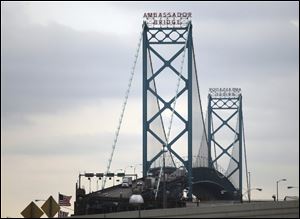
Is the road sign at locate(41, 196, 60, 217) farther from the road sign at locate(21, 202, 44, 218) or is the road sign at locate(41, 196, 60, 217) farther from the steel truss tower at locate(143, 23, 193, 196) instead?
the steel truss tower at locate(143, 23, 193, 196)

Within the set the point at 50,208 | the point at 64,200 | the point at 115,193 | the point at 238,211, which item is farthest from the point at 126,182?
the point at 50,208

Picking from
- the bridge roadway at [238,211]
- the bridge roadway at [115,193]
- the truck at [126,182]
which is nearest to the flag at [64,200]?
the bridge roadway at [115,193]

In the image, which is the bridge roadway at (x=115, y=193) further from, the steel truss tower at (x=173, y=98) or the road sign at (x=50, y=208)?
the road sign at (x=50, y=208)

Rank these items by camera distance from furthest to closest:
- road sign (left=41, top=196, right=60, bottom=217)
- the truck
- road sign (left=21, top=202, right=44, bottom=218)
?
the truck → road sign (left=41, top=196, right=60, bottom=217) → road sign (left=21, top=202, right=44, bottom=218)

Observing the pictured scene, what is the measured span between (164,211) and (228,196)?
105568 mm

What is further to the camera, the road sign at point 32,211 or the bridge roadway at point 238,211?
the bridge roadway at point 238,211

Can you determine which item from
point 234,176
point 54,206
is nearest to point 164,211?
point 54,206

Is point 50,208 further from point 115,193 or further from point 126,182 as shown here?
point 126,182

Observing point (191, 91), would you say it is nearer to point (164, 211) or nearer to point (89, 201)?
point (89, 201)

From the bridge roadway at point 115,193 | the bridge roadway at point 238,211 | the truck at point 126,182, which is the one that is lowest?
the bridge roadway at point 238,211

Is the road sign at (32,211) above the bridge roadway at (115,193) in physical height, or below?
below

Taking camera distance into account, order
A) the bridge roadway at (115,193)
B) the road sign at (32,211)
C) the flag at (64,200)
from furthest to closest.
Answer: the bridge roadway at (115,193)
the flag at (64,200)
the road sign at (32,211)

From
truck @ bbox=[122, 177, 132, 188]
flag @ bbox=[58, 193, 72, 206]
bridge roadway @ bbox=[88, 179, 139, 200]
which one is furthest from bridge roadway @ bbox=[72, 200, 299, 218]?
truck @ bbox=[122, 177, 132, 188]

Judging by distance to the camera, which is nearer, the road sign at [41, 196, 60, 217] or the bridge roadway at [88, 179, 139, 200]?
the road sign at [41, 196, 60, 217]
